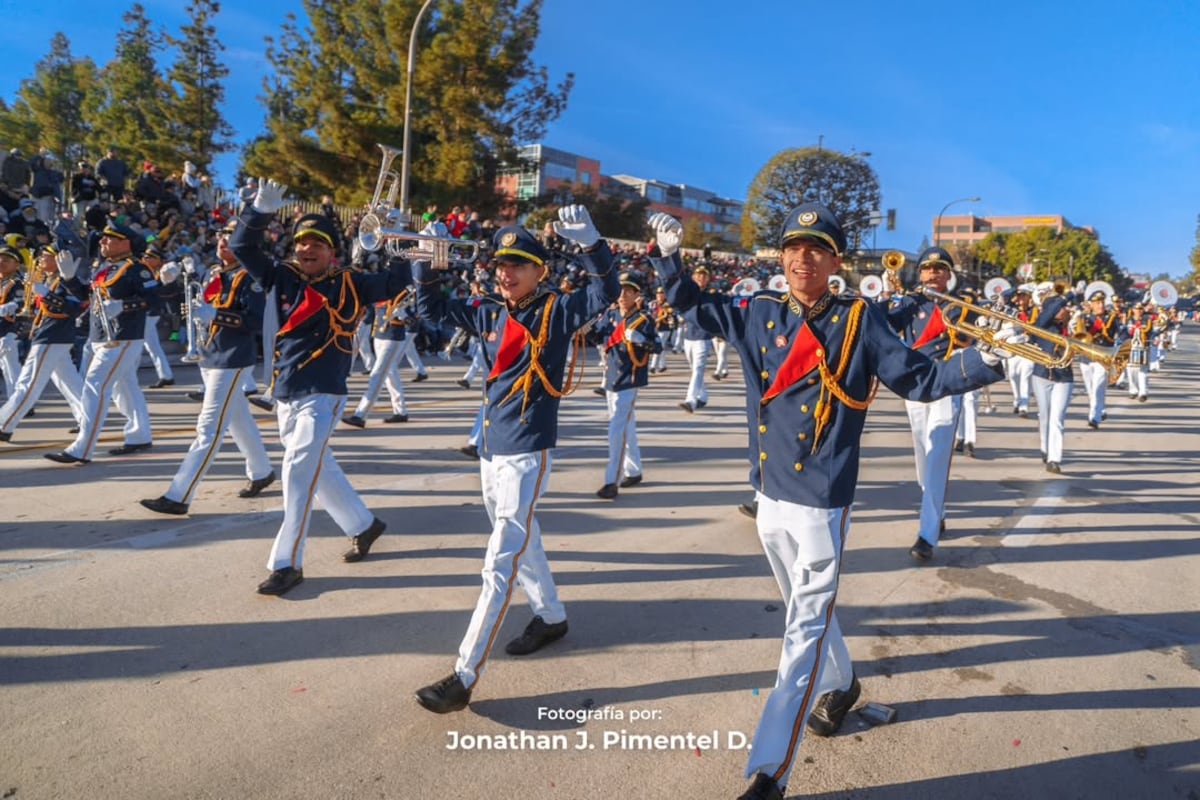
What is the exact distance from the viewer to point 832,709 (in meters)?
3.26

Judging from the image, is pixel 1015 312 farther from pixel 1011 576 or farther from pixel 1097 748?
pixel 1097 748

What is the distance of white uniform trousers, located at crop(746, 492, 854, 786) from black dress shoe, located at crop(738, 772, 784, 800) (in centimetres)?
2

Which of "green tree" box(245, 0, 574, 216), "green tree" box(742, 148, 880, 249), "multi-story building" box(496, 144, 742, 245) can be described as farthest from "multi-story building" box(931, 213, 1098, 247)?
"green tree" box(245, 0, 574, 216)

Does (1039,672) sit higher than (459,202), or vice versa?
(459,202)

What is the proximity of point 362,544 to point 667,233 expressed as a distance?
10.2 feet

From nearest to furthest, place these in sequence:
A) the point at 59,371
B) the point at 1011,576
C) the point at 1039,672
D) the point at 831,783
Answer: the point at 831,783 → the point at 1039,672 → the point at 1011,576 → the point at 59,371

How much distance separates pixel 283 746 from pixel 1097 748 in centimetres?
342

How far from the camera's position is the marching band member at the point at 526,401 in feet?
11.3

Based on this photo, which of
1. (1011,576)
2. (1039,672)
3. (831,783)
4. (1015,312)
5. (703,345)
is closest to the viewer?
(831,783)

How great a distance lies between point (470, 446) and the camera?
816 cm

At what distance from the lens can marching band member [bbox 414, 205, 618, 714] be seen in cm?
345

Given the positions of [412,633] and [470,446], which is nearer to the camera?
[412,633]

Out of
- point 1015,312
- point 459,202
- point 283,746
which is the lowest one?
point 283,746

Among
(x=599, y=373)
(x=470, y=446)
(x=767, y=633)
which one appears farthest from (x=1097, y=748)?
(x=599, y=373)
